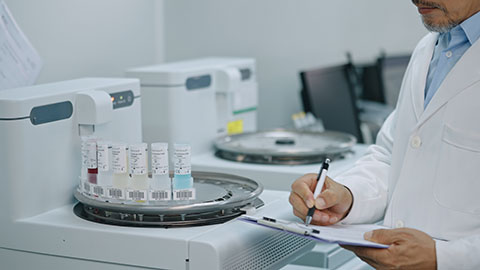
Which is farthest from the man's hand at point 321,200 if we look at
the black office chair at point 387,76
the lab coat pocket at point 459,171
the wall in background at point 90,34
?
the black office chair at point 387,76

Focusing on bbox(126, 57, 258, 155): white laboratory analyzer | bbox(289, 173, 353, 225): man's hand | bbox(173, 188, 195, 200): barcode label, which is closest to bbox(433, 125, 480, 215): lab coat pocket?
bbox(289, 173, 353, 225): man's hand

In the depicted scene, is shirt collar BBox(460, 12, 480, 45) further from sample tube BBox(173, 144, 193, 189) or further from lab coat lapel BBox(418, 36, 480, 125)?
sample tube BBox(173, 144, 193, 189)

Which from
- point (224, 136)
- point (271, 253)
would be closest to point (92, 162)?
point (271, 253)

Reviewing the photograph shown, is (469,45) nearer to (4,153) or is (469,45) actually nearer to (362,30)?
(4,153)

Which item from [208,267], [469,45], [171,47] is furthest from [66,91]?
[171,47]

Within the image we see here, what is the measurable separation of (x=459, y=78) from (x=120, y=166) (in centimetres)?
72

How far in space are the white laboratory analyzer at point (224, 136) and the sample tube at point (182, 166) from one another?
577 millimetres

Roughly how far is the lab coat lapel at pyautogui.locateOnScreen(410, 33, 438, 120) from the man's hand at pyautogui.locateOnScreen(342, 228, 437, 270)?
292 mm

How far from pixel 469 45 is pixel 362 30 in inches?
78.7

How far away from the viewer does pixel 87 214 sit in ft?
4.72

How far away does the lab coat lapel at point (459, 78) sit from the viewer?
141 cm

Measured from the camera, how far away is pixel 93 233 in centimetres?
134

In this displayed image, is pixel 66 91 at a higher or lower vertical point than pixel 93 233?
higher

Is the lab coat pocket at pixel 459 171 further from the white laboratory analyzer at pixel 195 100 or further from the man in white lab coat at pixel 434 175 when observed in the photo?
the white laboratory analyzer at pixel 195 100
